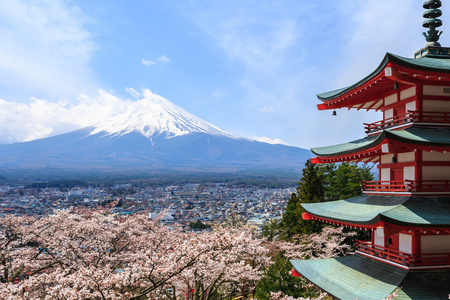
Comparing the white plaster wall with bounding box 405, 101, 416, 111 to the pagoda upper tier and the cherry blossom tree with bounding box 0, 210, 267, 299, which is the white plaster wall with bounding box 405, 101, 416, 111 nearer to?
the pagoda upper tier

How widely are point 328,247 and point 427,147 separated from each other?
431 inches

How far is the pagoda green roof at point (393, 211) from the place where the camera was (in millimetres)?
7066

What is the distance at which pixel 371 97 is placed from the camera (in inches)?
412

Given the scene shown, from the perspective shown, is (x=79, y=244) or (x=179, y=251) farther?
(x=79, y=244)

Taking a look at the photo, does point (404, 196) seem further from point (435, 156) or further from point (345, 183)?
point (345, 183)

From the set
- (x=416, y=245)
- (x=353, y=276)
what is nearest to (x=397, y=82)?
(x=416, y=245)

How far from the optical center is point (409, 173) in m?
8.62

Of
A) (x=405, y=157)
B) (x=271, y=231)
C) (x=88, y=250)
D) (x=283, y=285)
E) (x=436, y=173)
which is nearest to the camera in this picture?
(x=436, y=173)

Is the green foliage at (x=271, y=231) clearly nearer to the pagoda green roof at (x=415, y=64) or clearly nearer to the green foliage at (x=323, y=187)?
the green foliage at (x=323, y=187)

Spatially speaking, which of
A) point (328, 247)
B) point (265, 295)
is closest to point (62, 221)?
point (265, 295)

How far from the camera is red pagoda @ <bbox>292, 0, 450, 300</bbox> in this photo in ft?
24.3

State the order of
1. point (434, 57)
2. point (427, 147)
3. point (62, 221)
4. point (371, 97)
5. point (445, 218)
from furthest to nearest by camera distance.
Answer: point (62, 221) < point (371, 97) < point (434, 57) < point (427, 147) < point (445, 218)

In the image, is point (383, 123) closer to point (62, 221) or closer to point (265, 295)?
point (265, 295)

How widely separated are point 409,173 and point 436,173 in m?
0.66
